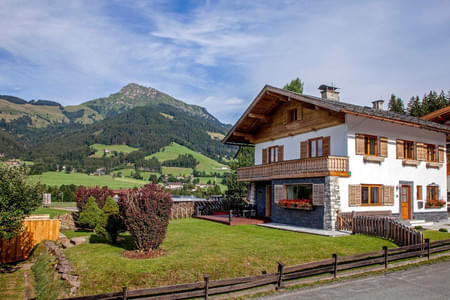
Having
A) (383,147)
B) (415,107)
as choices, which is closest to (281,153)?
(383,147)

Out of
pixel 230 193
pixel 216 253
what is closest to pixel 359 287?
pixel 216 253

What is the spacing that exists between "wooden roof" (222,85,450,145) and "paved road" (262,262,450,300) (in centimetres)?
925

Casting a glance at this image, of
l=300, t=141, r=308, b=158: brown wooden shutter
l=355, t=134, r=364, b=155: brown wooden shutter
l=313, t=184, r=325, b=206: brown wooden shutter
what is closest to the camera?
l=313, t=184, r=325, b=206: brown wooden shutter

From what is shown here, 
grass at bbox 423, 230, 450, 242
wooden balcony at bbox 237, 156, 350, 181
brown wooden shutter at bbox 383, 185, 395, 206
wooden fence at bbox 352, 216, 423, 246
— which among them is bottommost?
grass at bbox 423, 230, 450, 242

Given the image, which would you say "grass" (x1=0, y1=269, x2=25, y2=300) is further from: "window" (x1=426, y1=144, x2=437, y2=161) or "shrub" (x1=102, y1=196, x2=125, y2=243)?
"window" (x1=426, y1=144, x2=437, y2=161)

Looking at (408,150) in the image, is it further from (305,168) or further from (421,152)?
(305,168)

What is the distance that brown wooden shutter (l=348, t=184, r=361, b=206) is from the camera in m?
19.9

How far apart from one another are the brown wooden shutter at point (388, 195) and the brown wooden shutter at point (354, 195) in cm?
225

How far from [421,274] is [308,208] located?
8677mm

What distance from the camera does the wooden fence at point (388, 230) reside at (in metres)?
14.8

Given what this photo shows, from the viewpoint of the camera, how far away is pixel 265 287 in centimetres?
1051

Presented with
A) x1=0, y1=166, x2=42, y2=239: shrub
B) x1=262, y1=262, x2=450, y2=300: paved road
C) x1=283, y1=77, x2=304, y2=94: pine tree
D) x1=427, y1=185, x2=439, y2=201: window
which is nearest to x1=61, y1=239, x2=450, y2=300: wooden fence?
x1=262, y1=262, x2=450, y2=300: paved road

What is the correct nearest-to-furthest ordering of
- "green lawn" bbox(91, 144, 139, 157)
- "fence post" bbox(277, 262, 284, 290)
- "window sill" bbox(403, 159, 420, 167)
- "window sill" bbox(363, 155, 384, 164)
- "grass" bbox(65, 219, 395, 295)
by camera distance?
"fence post" bbox(277, 262, 284, 290) → "grass" bbox(65, 219, 395, 295) → "window sill" bbox(363, 155, 384, 164) → "window sill" bbox(403, 159, 420, 167) → "green lawn" bbox(91, 144, 139, 157)

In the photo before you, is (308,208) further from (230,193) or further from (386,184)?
(230,193)
